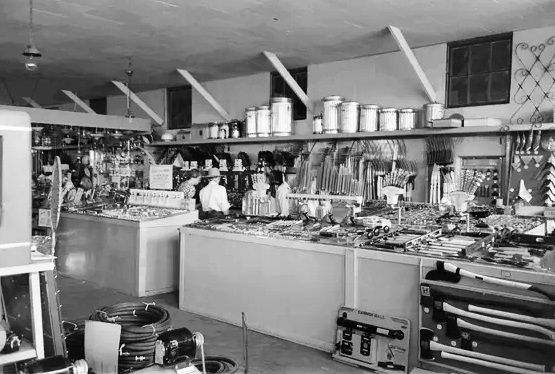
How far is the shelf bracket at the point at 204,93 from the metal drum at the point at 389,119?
3.39 meters

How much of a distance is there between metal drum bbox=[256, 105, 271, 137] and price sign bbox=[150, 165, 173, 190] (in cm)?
164

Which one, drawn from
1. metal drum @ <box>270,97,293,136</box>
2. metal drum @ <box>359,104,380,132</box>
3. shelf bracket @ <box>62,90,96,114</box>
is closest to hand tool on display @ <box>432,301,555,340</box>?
metal drum @ <box>359,104,380,132</box>

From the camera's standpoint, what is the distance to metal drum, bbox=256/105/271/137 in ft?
28.2

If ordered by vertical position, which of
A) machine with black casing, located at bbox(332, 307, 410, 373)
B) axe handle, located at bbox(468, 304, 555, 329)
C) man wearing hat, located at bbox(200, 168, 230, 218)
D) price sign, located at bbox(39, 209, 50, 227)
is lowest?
machine with black casing, located at bbox(332, 307, 410, 373)

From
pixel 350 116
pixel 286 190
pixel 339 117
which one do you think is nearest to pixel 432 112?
pixel 350 116

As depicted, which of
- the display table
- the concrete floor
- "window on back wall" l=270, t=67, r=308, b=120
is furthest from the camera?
"window on back wall" l=270, t=67, r=308, b=120

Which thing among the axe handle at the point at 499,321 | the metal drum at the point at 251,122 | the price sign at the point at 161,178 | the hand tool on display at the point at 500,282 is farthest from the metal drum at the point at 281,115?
the axe handle at the point at 499,321

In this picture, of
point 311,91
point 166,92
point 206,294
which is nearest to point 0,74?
point 166,92

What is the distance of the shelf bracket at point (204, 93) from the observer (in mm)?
9289

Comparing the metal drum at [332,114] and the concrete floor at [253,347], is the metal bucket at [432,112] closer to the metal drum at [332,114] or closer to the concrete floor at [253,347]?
the metal drum at [332,114]

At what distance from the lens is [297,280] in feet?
15.1

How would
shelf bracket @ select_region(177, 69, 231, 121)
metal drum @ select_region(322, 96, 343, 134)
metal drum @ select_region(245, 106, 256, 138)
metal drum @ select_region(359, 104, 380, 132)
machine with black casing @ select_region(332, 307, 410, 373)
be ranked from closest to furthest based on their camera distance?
machine with black casing @ select_region(332, 307, 410, 373) → metal drum @ select_region(359, 104, 380, 132) → metal drum @ select_region(322, 96, 343, 134) → metal drum @ select_region(245, 106, 256, 138) → shelf bracket @ select_region(177, 69, 231, 121)

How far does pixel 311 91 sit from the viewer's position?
8664mm

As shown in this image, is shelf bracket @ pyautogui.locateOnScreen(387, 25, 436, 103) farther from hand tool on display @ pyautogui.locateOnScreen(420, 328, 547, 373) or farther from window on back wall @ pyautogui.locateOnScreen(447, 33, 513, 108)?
hand tool on display @ pyautogui.locateOnScreen(420, 328, 547, 373)
